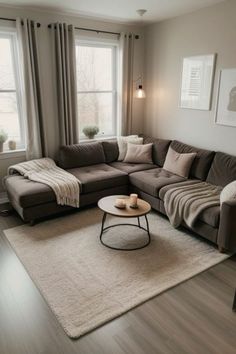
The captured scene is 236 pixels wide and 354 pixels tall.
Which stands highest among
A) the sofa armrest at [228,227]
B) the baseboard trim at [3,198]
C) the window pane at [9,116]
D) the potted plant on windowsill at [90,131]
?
the window pane at [9,116]

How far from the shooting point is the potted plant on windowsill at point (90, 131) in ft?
14.9

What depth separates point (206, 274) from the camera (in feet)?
8.22

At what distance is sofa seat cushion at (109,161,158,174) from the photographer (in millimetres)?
4133

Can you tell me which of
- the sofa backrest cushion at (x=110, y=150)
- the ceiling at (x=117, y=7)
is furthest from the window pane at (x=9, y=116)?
the sofa backrest cushion at (x=110, y=150)

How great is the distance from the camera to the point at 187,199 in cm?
305

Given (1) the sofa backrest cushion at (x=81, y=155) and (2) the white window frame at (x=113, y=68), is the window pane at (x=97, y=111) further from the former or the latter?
(1) the sofa backrest cushion at (x=81, y=155)

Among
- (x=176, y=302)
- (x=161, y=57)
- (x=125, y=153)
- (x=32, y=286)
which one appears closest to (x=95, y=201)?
(x=125, y=153)

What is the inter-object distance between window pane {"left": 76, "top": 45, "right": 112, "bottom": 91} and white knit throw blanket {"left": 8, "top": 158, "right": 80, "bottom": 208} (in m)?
1.47

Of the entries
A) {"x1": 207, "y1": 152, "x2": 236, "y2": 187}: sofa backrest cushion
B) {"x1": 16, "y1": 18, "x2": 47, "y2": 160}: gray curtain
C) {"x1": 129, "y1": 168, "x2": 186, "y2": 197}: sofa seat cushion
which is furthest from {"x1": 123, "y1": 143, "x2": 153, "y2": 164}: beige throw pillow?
{"x1": 16, "y1": 18, "x2": 47, "y2": 160}: gray curtain

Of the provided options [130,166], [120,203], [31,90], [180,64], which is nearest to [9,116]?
[31,90]

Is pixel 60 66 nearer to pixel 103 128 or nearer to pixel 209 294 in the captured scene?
pixel 103 128

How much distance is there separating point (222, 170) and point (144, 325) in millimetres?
2186

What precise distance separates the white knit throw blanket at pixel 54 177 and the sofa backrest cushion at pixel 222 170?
175 centimetres

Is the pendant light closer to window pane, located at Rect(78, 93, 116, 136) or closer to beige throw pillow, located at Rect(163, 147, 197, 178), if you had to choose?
window pane, located at Rect(78, 93, 116, 136)
